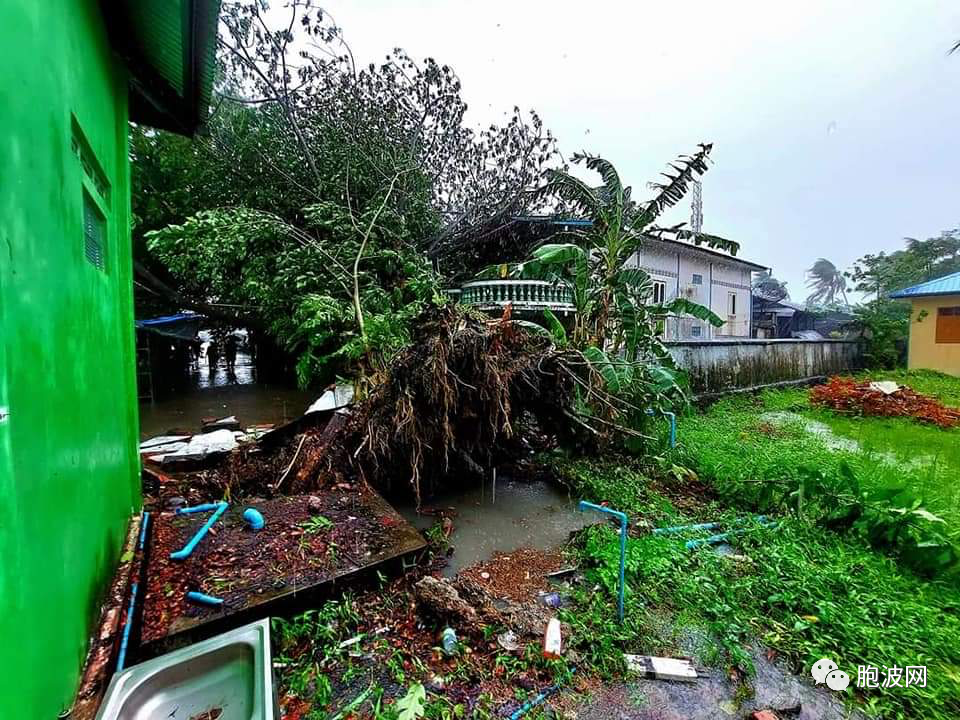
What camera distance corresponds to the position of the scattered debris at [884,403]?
7977 mm

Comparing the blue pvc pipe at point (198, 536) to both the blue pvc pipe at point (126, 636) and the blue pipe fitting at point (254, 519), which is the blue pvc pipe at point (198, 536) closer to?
the blue pipe fitting at point (254, 519)

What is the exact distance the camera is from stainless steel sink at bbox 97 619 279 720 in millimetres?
1495

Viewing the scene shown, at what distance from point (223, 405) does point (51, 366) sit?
8471mm

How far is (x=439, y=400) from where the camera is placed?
4.25 m

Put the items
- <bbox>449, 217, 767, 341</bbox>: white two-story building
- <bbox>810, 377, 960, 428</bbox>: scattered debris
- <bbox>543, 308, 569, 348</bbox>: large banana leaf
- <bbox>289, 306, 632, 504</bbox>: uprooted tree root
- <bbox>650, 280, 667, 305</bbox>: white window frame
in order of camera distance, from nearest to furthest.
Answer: <bbox>289, 306, 632, 504</bbox>: uprooted tree root
<bbox>543, 308, 569, 348</bbox>: large banana leaf
<bbox>810, 377, 960, 428</bbox>: scattered debris
<bbox>449, 217, 767, 341</bbox>: white two-story building
<bbox>650, 280, 667, 305</bbox>: white window frame

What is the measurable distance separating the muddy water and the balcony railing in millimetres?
4004

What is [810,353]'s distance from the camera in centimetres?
1269

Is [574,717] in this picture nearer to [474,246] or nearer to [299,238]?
[299,238]

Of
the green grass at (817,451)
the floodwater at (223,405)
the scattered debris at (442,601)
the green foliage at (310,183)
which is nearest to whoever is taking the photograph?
the scattered debris at (442,601)

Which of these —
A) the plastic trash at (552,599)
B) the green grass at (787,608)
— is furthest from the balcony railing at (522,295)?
the plastic trash at (552,599)

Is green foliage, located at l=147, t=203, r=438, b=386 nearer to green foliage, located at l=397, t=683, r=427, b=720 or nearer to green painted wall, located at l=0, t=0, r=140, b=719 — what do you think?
green painted wall, located at l=0, t=0, r=140, b=719

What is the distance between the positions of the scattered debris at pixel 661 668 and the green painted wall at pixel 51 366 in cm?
262

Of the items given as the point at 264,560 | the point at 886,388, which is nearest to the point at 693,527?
the point at 264,560

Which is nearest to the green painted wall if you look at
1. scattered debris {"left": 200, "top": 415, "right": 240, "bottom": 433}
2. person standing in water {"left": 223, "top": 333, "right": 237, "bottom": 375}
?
scattered debris {"left": 200, "top": 415, "right": 240, "bottom": 433}
